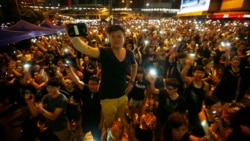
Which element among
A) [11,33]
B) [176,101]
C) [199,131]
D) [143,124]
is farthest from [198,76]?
[11,33]

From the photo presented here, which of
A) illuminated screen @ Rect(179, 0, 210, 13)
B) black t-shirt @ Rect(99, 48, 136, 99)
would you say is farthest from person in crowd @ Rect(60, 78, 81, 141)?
illuminated screen @ Rect(179, 0, 210, 13)

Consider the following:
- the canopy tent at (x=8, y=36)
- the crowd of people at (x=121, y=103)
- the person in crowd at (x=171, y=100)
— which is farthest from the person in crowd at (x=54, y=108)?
the canopy tent at (x=8, y=36)

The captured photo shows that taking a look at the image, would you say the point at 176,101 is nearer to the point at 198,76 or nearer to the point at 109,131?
the point at 198,76

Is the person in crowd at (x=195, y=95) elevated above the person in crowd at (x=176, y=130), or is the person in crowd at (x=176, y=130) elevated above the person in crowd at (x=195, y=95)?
the person in crowd at (x=176, y=130)

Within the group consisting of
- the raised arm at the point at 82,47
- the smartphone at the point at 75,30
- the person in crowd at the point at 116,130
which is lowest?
the person in crowd at the point at 116,130

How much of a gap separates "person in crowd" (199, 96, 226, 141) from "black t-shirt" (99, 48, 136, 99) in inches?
56.6

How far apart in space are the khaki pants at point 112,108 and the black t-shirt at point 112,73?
84 mm

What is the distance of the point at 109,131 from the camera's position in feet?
12.1

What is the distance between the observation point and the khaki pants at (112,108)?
3.57 metres

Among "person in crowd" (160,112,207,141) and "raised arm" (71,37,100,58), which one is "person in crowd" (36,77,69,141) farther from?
"person in crowd" (160,112,207,141)

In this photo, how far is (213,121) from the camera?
3.78 meters

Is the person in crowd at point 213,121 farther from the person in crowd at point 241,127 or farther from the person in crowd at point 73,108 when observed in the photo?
the person in crowd at point 73,108

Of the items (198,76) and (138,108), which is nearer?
(198,76)

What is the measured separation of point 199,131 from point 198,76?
1.24 m
